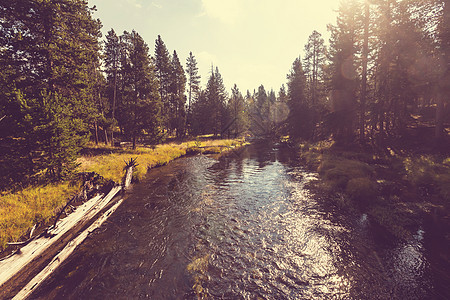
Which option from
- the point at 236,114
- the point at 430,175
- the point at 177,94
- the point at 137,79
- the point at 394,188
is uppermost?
the point at 177,94

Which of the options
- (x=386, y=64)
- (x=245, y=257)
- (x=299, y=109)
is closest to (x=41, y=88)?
(x=245, y=257)

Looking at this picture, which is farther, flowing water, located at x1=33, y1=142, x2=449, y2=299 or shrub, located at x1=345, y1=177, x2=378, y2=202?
shrub, located at x1=345, y1=177, x2=378, y2=202

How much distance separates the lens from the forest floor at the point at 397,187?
818cm

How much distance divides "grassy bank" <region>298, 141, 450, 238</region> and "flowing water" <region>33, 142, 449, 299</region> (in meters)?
0.87

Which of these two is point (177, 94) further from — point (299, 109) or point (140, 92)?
point (299, 109)

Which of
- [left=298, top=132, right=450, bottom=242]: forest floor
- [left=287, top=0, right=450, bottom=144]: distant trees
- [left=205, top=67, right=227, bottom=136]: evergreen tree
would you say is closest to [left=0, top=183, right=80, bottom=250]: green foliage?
[left=298, top=132, right=450, bottom=242]: forest floor

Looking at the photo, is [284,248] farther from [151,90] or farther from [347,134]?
[151,90]

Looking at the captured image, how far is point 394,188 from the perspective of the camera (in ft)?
36.4

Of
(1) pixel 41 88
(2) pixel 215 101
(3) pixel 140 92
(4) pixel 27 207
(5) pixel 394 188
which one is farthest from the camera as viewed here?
(2) pixel 215 101

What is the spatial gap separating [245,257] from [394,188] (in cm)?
1080

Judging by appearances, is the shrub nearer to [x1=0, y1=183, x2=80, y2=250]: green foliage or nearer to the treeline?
the treeline

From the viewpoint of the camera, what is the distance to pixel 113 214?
974 cm

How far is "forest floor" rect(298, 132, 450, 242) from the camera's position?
26.8ft

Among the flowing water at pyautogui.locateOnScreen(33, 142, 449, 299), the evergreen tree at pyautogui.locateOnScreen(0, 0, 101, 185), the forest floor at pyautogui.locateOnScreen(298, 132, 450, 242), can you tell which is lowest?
the flowing water at pyautogui.locateOnScreen(33, 142, 449, 299)
